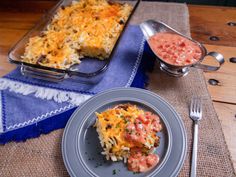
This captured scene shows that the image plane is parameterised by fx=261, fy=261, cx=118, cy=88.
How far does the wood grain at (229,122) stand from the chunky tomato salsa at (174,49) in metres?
0.21

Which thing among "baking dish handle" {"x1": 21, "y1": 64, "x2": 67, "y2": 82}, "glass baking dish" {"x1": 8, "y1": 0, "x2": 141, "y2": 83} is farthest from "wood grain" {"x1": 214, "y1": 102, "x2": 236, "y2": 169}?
"baking dish handle" {"x1": 21, "y1": 64, "x2": 67, "y2": 82}

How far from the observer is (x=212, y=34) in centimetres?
128

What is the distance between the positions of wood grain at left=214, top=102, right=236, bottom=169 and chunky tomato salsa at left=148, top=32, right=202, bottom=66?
206mm

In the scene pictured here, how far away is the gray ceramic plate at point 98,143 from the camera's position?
31.2 inches

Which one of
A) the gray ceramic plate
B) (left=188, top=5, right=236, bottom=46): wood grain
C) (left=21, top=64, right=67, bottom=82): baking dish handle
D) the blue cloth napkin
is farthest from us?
(left=188, top=5, right=236, bottom=46): wood grain

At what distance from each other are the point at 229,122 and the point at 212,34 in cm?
52

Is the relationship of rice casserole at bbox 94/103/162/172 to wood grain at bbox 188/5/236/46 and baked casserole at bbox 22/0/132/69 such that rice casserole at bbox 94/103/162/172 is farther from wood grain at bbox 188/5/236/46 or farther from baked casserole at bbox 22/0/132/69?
wood grain at bbox 188/5/236/46

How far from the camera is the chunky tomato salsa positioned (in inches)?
39.9

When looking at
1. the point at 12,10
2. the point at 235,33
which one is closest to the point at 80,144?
the point at 235,33

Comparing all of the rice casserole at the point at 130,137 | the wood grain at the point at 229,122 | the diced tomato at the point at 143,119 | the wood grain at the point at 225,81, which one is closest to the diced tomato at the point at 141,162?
the rice casserole at the point at 130,137

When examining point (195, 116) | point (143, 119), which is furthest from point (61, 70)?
point (195, 116)

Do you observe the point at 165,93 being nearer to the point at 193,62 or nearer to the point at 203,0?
the point at 193,62

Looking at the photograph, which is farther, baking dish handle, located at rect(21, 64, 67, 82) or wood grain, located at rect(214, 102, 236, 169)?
baking dish handle, located at rect(21, 64, 67, 82)

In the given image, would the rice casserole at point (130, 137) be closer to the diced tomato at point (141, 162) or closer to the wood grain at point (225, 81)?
the diced tomato at point (141, 162)
